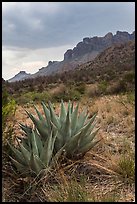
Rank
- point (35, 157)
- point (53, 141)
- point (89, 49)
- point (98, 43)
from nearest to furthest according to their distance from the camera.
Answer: point (35, 157) < point (53, 141) < point (89, 49) < point (98, 43)

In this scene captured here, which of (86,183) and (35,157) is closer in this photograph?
(35,157)

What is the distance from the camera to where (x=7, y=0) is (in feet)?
13.5

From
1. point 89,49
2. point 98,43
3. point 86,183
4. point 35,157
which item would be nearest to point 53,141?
point 35,157

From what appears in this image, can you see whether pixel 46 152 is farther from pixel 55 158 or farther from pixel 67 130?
pixel 67 130

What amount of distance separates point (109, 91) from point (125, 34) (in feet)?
431

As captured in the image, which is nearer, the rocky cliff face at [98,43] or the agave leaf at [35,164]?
the agave leaf at [35,164]

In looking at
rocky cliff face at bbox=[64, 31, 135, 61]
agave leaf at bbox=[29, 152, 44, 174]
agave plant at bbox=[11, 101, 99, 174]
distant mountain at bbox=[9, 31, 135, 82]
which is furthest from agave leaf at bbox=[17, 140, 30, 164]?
rocky cliff face at bbox=[64, 31, 135, 61]

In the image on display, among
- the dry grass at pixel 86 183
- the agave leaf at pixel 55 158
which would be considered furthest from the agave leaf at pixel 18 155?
the agave leaf at pixel 55 158

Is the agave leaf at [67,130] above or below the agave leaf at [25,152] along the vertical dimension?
above

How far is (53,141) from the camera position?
4020 millimetres

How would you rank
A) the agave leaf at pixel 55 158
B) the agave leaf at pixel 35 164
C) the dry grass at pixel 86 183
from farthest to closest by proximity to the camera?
the agave leaf at pixel 55 158
the agave leaf at pixel 35 164
the dry grass at pixel 86 183

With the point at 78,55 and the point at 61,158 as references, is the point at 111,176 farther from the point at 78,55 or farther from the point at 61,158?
the point at 78,55

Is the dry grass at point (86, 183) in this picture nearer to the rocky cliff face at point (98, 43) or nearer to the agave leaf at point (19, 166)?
the agave leaf at point (19, 166)

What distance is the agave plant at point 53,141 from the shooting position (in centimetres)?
393
